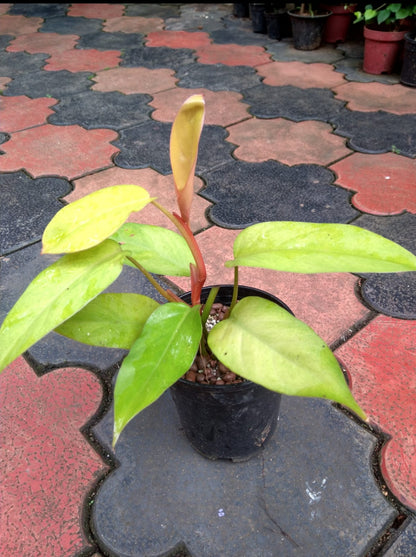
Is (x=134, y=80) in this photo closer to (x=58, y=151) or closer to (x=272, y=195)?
(x=58, y=151)

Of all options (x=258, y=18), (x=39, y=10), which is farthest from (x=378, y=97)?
(x=39, y=10)

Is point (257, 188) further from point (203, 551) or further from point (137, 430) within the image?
point (203, 551)

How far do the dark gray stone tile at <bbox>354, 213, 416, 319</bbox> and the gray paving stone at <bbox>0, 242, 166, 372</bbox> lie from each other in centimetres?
52

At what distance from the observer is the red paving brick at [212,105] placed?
207cm

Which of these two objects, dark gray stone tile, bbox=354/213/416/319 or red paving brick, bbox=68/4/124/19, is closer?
dark gray stone tile, bbox=354/213/416/319

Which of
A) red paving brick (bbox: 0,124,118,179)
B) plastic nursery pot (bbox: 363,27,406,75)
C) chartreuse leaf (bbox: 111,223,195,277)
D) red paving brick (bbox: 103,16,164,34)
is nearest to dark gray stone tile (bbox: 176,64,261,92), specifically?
plastic nursery pot (bbox: 363,27,406,75)

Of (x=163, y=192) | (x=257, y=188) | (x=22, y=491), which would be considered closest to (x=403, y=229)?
(x=257, y=188)

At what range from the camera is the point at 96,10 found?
3.97m

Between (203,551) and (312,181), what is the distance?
120 cm

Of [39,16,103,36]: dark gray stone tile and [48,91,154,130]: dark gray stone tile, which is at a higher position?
[39,16,103,36]: dark gray stone tile

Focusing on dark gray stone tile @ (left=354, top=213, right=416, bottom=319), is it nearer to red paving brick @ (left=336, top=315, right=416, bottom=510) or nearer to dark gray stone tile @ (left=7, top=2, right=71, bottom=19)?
red paving brick @ (left=336, top=315, right=416, bottom=510)

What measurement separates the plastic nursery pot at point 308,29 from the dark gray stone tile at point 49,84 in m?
1.21

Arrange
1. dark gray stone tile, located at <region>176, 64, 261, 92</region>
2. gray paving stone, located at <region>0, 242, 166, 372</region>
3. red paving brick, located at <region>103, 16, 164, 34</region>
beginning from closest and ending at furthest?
gray paving stone, located at <region>0, 242, 166, 372</region>, dark gray stone tile, located at <region>176, 64, 261, 92</region>, red paving brick, located at <region>103, 16, 164, 34</region>

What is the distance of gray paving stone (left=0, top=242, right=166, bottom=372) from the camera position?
106cm
